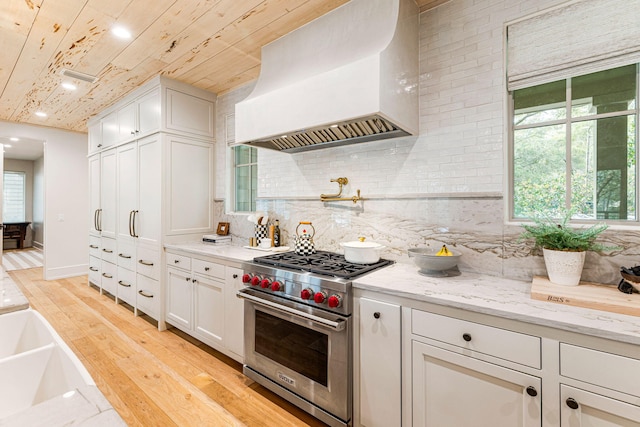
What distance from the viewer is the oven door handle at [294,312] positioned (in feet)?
5.38

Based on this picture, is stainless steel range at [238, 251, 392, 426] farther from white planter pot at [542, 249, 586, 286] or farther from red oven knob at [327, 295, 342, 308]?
white planter pot at [542, 249, 586, 286]

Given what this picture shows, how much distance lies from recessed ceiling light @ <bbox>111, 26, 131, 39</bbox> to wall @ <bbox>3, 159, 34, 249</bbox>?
30.7ft

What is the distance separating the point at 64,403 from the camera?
2.09ft

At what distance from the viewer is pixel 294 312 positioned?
1841 mm

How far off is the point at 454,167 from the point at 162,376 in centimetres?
262

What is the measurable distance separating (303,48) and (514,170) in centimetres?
162

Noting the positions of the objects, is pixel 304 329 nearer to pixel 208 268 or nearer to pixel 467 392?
pixel 467 392

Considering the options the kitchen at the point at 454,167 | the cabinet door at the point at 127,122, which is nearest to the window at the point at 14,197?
the cabinet door at the point at 127,122

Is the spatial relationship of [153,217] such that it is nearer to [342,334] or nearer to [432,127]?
[342,334]

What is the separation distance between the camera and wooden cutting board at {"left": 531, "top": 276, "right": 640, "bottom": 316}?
3.85 ft

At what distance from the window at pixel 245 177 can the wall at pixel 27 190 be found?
30.1 ft

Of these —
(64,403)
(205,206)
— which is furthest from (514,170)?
(205,206)

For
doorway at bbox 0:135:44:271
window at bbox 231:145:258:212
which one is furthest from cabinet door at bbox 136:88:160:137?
doorway at bbox 0:135:44:271

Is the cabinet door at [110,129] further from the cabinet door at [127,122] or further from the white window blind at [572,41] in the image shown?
the white window blind at [572,41]
